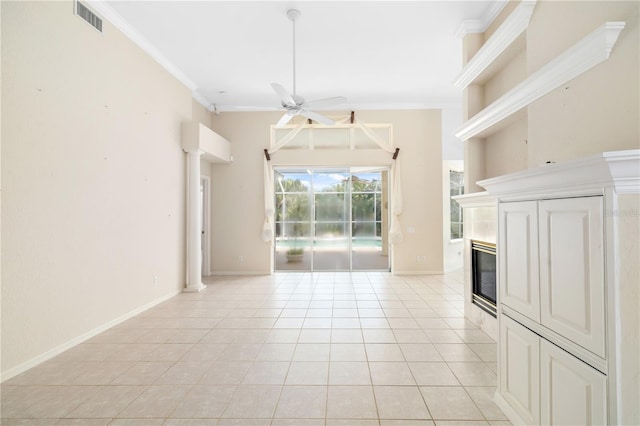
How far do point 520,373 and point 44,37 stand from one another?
15.3ft

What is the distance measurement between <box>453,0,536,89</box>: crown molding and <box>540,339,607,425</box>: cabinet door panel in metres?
2.75

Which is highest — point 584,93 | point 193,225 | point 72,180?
point 584,93

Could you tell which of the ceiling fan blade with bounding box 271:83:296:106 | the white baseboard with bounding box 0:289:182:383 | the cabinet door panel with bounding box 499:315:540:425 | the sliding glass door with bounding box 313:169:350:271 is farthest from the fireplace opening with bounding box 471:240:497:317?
the white baseboard with bounding box 0:289:182:383

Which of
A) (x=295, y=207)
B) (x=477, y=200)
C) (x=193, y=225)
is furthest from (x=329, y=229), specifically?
(x=477, y=200)

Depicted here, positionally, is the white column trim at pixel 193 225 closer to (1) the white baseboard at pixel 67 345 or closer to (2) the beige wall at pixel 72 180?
(2) the beige wall at pixel 72 180

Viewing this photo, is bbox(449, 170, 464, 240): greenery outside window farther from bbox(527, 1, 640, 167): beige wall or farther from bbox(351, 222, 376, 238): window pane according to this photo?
bbox(527, 1, 640, 167): beige wall

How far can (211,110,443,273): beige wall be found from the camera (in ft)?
20.6

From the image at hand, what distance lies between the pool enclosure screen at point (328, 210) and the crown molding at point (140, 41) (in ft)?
8.21

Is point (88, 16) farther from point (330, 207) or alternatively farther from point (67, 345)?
point (330, 207)

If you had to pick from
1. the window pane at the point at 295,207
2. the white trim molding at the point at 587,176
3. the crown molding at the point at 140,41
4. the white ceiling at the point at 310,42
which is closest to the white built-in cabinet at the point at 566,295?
the white trim molding at the point at 587,176

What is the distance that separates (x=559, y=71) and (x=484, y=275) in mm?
2175

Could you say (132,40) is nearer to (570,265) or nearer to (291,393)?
(291,393)

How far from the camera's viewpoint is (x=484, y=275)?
11.0 feet

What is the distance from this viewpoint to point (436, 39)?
3.96 metres
